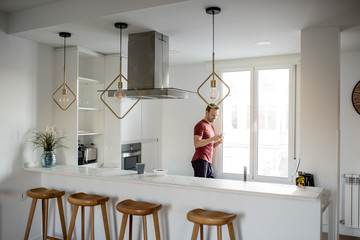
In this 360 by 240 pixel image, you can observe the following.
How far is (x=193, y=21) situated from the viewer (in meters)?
3.04

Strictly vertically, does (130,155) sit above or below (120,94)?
below

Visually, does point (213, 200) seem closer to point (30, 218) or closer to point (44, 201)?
point (44, 201)

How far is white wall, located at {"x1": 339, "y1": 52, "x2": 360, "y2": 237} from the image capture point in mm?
4266

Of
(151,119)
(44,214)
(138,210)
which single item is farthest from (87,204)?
(151,119)

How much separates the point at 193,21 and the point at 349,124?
2694 millimetres

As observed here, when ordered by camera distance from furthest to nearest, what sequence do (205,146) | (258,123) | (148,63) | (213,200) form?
(258,123)
(205,146)
(148,63)
(213,200)

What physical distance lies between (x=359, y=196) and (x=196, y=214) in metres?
2.68

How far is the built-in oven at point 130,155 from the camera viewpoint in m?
4.57

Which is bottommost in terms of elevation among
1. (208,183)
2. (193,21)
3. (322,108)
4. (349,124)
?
(208,183)

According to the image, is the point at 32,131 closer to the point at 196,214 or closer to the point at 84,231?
the point at 84,231

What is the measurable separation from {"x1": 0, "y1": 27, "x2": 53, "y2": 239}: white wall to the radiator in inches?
156

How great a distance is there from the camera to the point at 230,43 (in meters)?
3.88

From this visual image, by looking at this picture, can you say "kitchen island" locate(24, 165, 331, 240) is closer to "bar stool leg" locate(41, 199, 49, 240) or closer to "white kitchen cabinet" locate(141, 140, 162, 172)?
"bar stool leg" locate(41, 199, 49, 240)

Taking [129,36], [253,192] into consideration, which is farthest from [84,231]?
[129,36]
